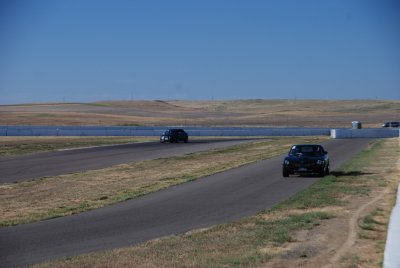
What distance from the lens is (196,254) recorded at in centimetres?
1218

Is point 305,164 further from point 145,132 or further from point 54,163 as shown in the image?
point 145,132

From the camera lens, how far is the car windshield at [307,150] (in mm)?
30397

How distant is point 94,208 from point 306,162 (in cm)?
1168

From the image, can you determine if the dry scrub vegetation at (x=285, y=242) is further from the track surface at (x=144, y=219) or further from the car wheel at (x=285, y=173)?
the car wheel at (x=285, y=173)

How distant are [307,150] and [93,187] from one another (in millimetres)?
9589

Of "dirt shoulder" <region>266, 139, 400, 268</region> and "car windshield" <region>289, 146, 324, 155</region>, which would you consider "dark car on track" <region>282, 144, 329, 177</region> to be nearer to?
"car windshield" <region>289, 146, 324, 155</region>

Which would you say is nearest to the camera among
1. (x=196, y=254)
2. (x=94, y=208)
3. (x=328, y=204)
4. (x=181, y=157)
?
(x=196, y=254)

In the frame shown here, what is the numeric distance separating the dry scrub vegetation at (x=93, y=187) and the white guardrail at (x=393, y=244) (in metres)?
8.87

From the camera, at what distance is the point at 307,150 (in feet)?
102

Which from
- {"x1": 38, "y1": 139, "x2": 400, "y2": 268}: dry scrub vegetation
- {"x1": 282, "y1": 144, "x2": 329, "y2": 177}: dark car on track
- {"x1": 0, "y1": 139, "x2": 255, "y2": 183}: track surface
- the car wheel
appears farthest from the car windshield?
{"x1": 0, "y1": 139, "x2": 255, "y2": 183}: track surface

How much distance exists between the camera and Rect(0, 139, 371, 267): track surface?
13648 millimetres

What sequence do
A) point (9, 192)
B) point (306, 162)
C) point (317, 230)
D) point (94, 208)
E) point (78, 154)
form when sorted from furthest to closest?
point (78, 154) → point (306, 162) → point (9, 192) → point (94, 208) → point (317, 230)

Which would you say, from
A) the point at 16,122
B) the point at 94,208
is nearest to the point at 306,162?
the point at 94,208

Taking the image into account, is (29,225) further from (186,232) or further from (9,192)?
(9,192)
